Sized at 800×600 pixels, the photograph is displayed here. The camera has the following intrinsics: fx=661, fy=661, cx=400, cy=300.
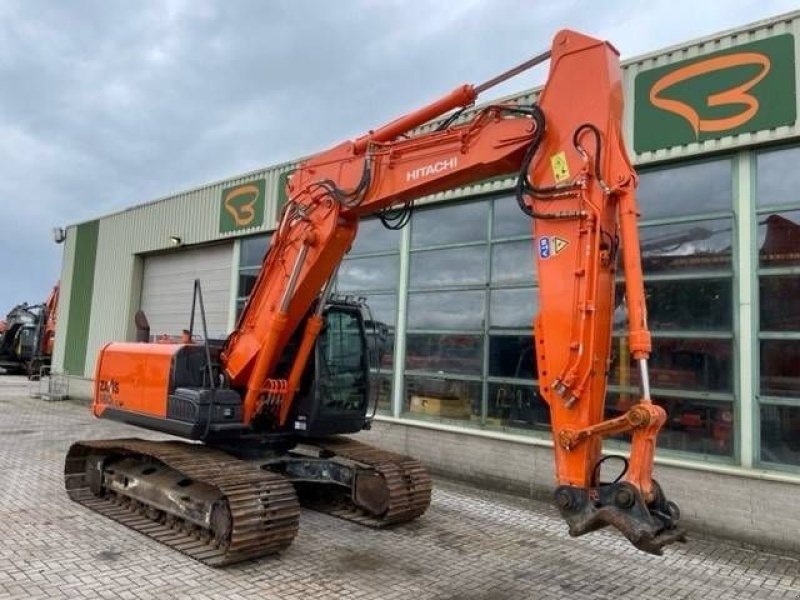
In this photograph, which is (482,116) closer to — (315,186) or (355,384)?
(315,186)

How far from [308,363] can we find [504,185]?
412 centimetres

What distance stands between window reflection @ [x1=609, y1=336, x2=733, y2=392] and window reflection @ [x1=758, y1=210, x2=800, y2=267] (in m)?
0.98

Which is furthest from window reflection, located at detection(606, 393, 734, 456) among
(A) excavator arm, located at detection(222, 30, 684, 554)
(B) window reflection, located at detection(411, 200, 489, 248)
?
(A) excavator arm, located at detection(222, 30, 684, 554)

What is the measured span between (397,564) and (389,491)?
1011 mm

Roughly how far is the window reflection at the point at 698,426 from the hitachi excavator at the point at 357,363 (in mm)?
2941

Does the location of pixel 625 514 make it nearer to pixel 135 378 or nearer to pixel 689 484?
pixel 689 484

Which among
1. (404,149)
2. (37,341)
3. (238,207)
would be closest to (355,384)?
(404,149)

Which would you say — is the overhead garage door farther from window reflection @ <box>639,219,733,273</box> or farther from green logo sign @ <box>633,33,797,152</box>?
green logo sign @ <box>633,33,797,152</box>

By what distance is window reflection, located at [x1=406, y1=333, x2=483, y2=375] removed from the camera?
31.2ft

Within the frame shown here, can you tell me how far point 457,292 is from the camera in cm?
985

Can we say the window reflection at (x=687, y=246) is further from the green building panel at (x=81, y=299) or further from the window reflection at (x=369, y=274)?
the green building panel at (x=81, y=299)

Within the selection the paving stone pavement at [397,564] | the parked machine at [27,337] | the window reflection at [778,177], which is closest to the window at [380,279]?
the paving stone pavement at [397,564]

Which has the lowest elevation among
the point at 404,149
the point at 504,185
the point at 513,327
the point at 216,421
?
the point at 216,421

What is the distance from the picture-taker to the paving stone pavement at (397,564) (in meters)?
4.98
